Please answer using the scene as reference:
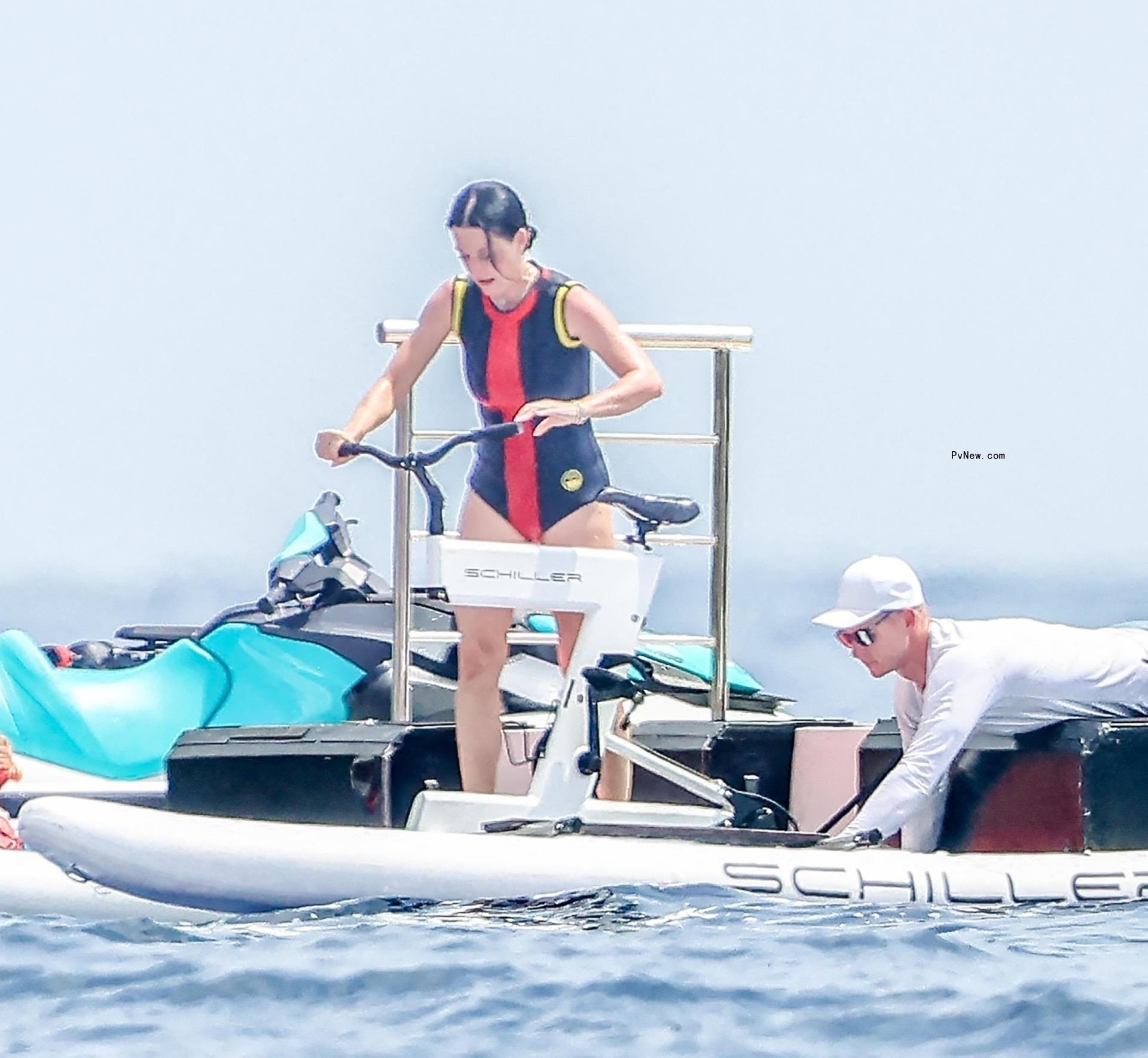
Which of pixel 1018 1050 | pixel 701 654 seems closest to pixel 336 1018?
pixel 1018 1050

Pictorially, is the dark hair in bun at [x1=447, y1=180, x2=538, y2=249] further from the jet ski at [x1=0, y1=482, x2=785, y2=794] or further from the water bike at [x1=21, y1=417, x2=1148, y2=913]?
the jet ski at [x1=0, y1=482, x2=785, y2=794]

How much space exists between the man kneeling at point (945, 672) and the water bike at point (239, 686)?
6.63ft

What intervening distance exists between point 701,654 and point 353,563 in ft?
6.59

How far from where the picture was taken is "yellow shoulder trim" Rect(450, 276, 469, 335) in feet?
17.0

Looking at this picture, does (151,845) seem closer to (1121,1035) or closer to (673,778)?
(673,778)

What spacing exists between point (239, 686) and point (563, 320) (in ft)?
9.71

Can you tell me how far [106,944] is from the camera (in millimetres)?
4332

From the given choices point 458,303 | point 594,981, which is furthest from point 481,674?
point 594,981

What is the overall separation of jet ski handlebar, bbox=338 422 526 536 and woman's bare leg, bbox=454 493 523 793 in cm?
19

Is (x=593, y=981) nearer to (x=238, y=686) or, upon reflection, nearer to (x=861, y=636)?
(x=861, y=636)

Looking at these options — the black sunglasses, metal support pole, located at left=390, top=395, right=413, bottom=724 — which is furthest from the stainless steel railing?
the black sunglasses

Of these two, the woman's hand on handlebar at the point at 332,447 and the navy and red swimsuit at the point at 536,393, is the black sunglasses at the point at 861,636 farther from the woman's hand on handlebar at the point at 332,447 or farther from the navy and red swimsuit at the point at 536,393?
the woman's hand on handlebar at the point at 332,447

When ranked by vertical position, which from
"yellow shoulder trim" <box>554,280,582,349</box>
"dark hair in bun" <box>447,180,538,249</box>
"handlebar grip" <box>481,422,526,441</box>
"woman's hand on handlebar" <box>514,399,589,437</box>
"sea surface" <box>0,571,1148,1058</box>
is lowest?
"sea surface" <box>0,571,1148,1058</box>

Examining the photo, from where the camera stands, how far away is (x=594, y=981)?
12.8ft
